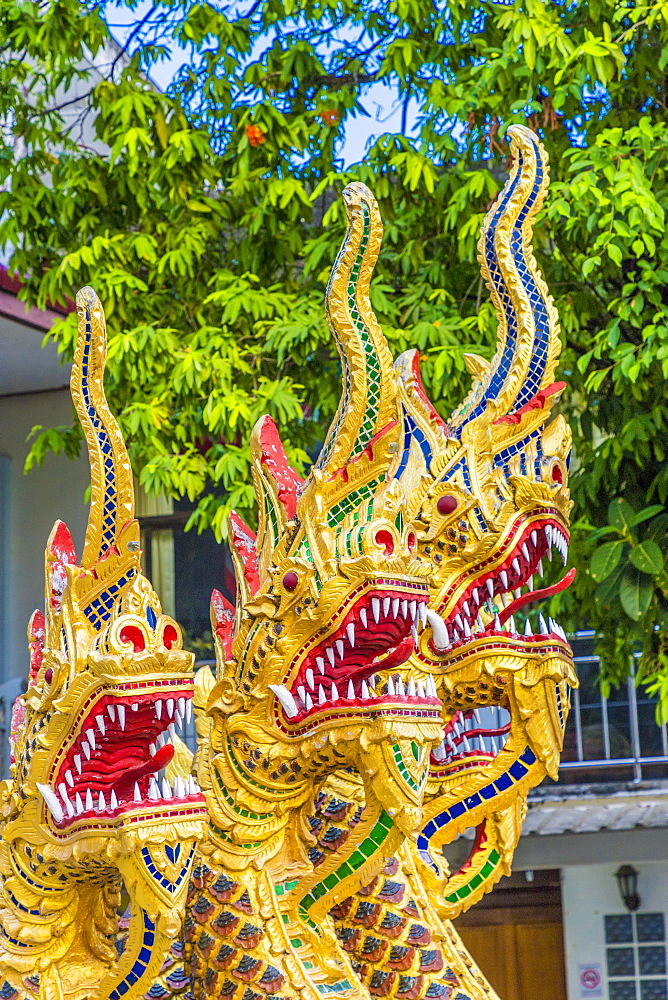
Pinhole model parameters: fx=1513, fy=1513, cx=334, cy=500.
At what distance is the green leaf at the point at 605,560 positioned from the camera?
6664 millimetres

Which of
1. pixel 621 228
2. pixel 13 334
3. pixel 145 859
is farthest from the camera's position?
pixel 13 334

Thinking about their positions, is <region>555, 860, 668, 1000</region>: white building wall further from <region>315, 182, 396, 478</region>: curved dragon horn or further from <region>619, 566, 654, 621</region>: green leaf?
<region>315, 182, 396, 478</region>: curved dragon horn

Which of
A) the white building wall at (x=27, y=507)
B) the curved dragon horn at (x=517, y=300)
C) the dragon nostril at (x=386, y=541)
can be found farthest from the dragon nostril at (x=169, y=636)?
the white building wall at (x=27, y=507)

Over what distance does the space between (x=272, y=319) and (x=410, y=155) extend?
1.03 meters

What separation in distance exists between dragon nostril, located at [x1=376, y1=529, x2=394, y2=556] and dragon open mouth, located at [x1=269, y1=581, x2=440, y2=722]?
12 cm

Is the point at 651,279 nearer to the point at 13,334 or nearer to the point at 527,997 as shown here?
the point at 13,334

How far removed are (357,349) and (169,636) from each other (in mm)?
Result: 1109

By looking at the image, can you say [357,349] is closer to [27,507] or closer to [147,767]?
[147,767]

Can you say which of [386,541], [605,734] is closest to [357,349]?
[386,541]

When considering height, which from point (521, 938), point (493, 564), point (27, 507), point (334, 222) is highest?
point (334, 222)

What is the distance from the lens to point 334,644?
4309 millimetres

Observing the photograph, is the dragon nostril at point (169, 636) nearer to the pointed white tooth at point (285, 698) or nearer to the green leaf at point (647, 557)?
the pointed white tooth at point (285, 698)

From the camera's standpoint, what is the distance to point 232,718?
439cm

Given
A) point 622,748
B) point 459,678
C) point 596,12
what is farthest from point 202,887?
point 622,748
